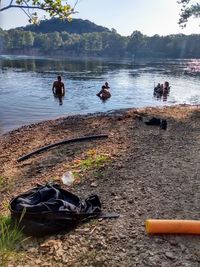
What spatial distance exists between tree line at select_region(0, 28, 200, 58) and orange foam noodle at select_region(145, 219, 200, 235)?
473 feet

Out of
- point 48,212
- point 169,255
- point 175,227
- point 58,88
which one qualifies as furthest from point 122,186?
point 58,88

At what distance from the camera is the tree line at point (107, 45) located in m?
148

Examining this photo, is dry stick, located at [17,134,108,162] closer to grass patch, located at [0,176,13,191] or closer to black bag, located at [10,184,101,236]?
grass patch, located at [0,176,13,191]

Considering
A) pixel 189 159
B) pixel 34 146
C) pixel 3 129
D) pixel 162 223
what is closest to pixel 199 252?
pixel 162 223

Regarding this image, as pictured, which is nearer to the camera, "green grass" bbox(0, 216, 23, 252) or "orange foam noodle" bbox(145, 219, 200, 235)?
"green grass" bbox(0, 216, 23, 252)

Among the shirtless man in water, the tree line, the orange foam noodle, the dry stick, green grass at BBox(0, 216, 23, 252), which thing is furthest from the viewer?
the tree line

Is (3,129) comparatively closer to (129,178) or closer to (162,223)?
(129,178)

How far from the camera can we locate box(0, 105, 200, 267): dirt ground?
4418 millimetres

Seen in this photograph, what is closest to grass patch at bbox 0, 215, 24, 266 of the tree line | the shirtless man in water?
the shirtless man in water

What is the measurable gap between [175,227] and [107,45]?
180 meters

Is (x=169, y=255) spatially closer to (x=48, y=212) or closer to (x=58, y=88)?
(x=48, y=212)

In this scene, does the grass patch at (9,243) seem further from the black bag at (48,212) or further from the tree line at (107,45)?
the tree line at (107,45)

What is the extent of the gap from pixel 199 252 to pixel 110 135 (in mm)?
6761

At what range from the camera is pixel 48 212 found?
486 centimetres
